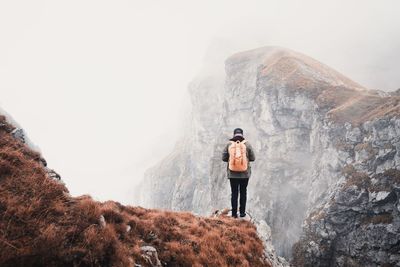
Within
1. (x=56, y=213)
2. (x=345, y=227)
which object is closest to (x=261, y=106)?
(x=345, y=227)

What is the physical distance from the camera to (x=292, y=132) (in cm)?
11256

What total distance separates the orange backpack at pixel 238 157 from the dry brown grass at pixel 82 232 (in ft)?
8.89

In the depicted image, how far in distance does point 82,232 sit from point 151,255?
8.01ft

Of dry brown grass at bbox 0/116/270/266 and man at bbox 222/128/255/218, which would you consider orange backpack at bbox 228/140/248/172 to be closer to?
man at bbox 222/128/255/218

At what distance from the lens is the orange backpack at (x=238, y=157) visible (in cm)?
1536

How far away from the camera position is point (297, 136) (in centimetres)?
11138

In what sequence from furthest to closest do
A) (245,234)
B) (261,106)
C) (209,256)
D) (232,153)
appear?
(261,106)
(232,153)
(245,234)
(209,256)

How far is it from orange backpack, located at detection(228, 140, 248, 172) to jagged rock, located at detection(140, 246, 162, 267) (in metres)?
6.16

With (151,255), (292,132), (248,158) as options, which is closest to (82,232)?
(151,255)

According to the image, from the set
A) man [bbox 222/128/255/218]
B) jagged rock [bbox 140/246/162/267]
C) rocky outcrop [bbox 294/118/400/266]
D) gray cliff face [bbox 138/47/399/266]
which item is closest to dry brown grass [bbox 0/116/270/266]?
jagged rock [bbox 140/246/162/267]

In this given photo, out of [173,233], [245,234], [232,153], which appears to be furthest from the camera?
[232,153]

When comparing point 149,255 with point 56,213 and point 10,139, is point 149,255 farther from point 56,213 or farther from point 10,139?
point 10,139

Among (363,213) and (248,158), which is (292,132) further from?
(248,158)

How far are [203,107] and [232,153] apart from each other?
179m
